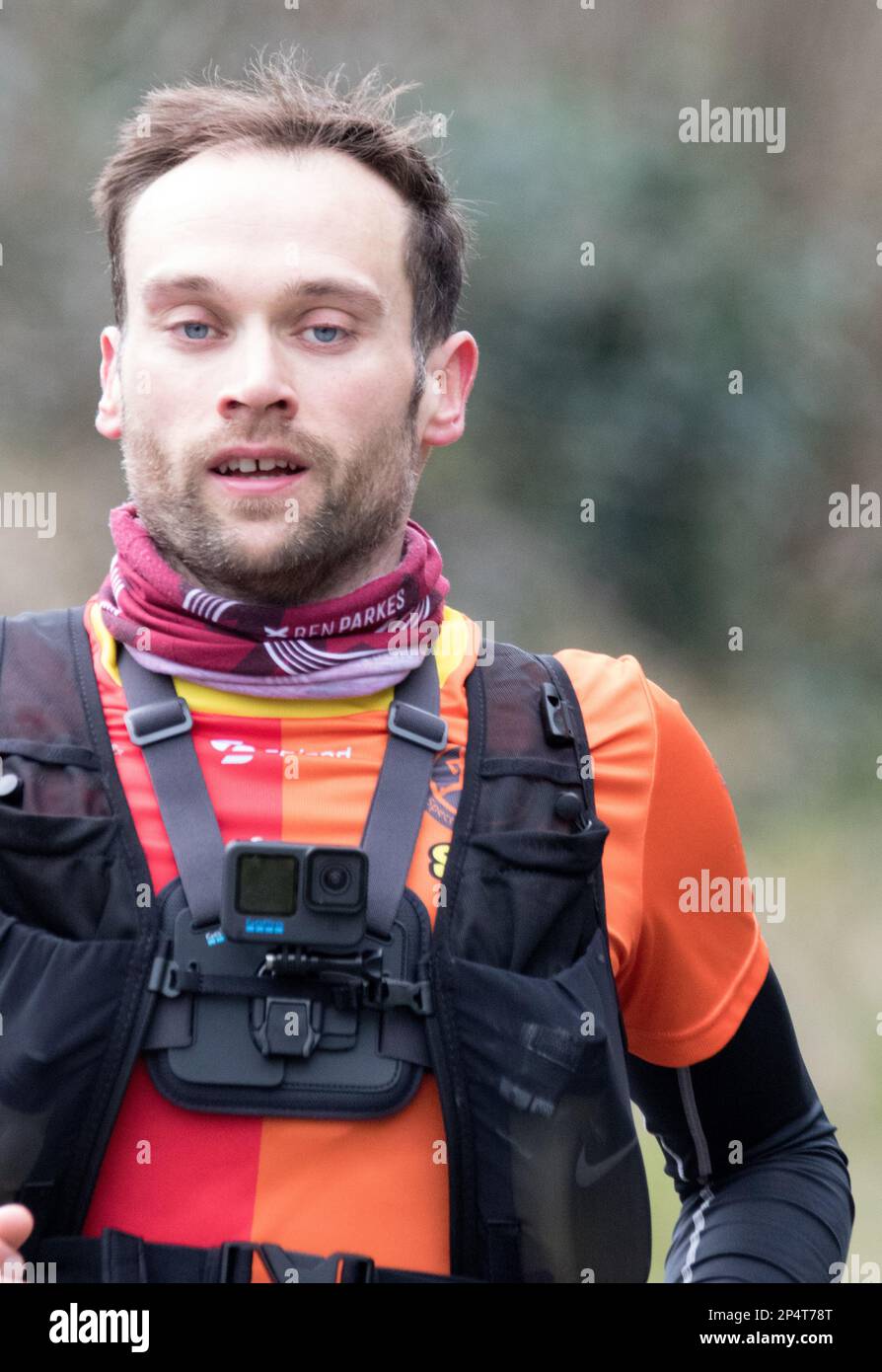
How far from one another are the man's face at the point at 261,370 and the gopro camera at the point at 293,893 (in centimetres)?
35

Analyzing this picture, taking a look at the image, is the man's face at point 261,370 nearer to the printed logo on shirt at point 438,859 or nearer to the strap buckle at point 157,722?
the strap buckle at point 157,722

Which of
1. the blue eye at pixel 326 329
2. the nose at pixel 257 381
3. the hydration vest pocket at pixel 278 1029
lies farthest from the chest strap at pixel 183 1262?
the blue eye at pixel 326 329

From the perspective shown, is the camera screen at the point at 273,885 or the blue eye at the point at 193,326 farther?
the blue eye at the point at 193,326

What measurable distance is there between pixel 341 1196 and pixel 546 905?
1.09ft

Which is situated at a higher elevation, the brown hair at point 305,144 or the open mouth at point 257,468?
the brown hair at point 305,144

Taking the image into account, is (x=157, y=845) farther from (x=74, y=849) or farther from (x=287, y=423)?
(x=287, y=423)

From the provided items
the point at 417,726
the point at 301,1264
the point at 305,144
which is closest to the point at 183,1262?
the point at 301,1264

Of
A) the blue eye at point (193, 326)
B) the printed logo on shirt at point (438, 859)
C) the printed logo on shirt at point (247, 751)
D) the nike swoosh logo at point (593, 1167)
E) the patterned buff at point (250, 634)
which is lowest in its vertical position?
the nike swoosh logo at point (593, 1167)

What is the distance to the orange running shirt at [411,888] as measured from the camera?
1514mm

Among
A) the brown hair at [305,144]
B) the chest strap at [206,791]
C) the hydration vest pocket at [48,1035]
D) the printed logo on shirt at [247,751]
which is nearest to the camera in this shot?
the hydration vest pocket at [48,1035]

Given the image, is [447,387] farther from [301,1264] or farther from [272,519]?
[301,1264]

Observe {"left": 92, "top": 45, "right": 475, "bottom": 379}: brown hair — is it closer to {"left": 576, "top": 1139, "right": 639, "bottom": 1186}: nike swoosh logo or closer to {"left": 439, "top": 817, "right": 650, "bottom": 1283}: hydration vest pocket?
{"left": 439, "top": 817, "right": 650, "bottom": 1283}: hydration vest pocket

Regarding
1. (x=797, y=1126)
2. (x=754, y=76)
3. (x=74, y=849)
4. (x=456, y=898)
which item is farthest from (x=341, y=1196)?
(x=754, y=76)

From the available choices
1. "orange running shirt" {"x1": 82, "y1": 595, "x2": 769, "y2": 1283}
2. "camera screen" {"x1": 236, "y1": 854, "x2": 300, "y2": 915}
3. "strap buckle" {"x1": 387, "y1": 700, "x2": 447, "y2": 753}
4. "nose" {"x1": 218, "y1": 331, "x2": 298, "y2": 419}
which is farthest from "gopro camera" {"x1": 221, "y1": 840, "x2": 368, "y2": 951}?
"nose" {"x1": 218, "y1": 331, "x2": 298, "y2": 419}
